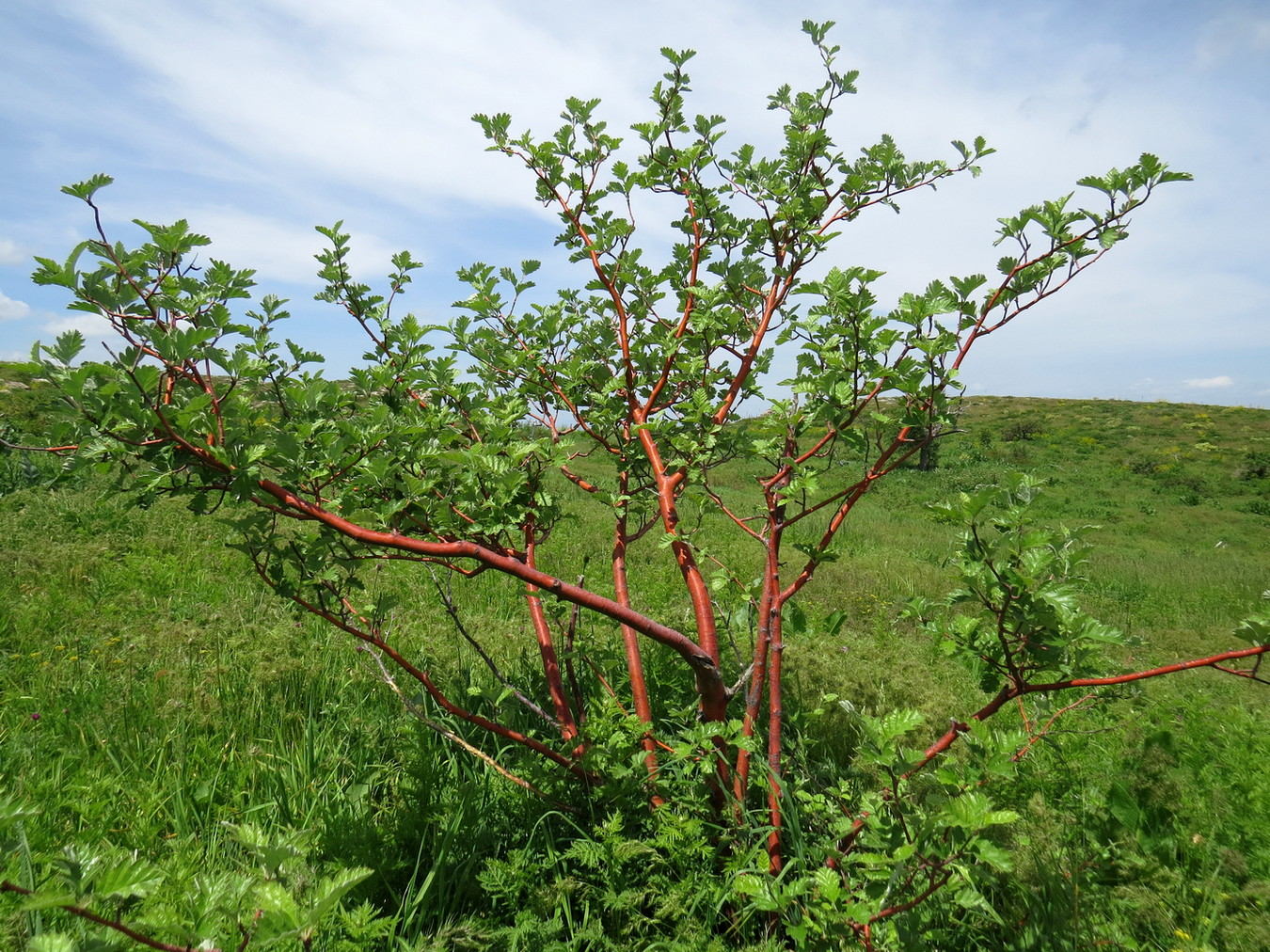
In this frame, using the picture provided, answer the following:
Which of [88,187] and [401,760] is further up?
[88,187]

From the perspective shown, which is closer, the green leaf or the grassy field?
the green leaf

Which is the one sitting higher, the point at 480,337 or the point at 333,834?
the point at 480,337

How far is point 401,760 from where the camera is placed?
111 inches

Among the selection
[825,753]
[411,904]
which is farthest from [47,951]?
[825,753]

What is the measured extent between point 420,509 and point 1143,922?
2507 mm

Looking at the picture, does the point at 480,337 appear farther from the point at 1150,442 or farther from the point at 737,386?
the point at 1150,442

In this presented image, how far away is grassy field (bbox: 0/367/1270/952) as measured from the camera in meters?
1.95

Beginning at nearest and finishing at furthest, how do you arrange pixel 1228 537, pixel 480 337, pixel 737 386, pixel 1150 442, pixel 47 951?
pixel 47 951 → pixel 737 386 → pixel 480 337 → pixel 1228 537 → pixel 1150 442

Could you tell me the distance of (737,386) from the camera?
108 inches

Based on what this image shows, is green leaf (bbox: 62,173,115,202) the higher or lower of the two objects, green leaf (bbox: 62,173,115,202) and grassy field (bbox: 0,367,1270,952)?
the higher

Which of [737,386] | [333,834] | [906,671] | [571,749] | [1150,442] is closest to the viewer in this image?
[333,834]

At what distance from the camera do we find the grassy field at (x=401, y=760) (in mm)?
1954

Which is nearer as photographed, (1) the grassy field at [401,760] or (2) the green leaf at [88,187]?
(2) the green leaf at [88,187]

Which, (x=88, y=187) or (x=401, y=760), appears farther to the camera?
(x=401, y=760)
